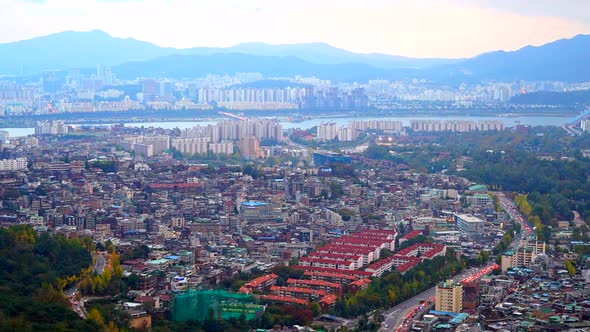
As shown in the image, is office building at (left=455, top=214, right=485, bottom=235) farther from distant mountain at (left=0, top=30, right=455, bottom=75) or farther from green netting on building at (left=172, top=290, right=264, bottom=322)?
distant mountain at (left=0, top=30, right=455, bottom=75)

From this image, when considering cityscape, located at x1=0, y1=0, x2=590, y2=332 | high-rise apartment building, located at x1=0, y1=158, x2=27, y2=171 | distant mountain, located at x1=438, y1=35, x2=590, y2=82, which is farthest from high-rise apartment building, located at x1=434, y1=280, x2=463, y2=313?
distant mountain, located at x1=438, y1=35, x2=590, y2=82

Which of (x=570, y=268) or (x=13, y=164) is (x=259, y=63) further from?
(x=570, y=268)

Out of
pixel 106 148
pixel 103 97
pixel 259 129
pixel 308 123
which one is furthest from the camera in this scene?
pixel 103 97

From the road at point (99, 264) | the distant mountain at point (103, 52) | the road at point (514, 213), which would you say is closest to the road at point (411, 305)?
the road at point (514, 213)

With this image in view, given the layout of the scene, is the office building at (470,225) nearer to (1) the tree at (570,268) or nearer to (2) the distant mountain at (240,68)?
(1) the tree at (570,268)

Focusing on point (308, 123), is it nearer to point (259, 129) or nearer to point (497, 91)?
point (259, 129)

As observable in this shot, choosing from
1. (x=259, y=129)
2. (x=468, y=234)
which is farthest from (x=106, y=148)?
(x=468, y=234)
